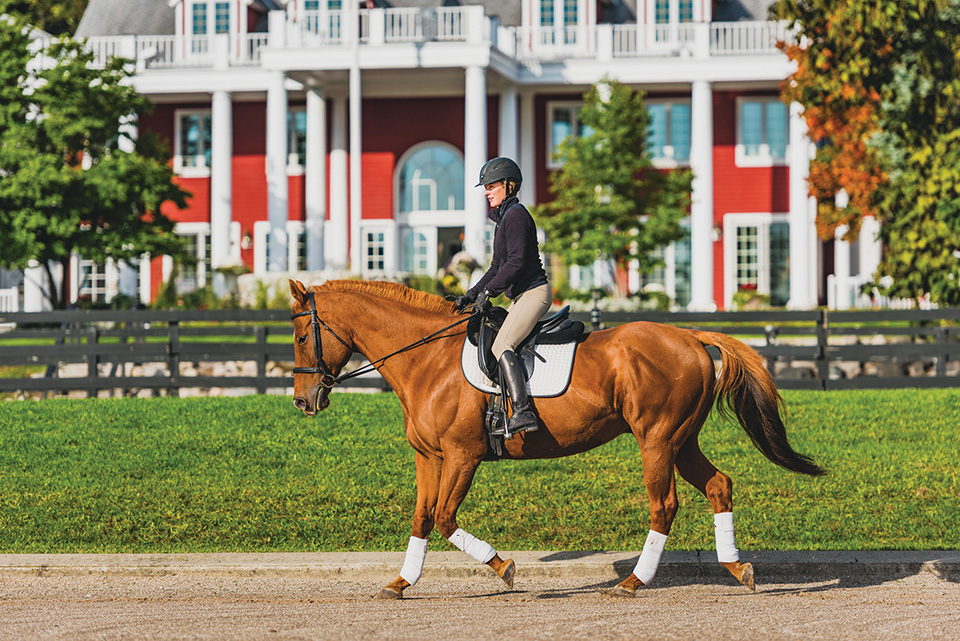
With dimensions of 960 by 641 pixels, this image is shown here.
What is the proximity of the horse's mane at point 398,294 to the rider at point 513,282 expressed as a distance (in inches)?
7.2

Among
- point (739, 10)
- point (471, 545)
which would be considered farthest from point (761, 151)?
point (471, 545)

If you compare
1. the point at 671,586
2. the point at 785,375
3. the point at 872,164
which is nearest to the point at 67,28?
the point at 872,164

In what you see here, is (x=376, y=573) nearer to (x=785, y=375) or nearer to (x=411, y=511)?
(x=411, y=511)

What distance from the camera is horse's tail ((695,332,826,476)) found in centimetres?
744

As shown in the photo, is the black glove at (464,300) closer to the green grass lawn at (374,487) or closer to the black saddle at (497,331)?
the black saddle at (497,331)

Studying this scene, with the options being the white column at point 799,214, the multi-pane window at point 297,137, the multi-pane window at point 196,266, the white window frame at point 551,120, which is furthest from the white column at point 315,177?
the white column at point 799,214

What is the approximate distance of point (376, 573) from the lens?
7.80 meters

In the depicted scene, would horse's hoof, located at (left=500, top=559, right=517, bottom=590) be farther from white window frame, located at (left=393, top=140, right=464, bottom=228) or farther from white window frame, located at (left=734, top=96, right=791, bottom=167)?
white window frame, located at (left=734, top=96, right=791, bottom=167)

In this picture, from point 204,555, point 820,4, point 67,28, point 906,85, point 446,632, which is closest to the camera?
point 446,632

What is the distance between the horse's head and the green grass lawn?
204cm

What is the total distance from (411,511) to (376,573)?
Result: 6.30 feet

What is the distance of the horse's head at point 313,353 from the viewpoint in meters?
7.24

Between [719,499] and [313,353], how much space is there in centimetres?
280

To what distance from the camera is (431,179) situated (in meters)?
34.1
